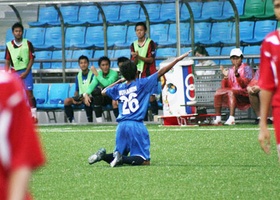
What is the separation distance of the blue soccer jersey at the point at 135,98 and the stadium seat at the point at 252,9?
13.6 meters

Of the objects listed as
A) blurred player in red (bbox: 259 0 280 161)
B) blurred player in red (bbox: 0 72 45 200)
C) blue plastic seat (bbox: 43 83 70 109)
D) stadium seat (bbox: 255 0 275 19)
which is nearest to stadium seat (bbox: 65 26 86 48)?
blue plastic seat (bbox: 43 83 70 109)

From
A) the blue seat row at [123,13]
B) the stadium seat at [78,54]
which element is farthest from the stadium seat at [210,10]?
the stadium seat at [78,54]

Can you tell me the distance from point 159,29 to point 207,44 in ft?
7.54

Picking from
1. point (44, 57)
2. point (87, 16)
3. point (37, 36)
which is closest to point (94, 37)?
point (87, 16)

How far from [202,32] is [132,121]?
11578 millimetres

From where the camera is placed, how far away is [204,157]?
12586 mm

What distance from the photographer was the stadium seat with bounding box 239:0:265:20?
25.0m

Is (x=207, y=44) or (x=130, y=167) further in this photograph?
(x=207, y=44)

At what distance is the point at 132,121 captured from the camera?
11648 mm

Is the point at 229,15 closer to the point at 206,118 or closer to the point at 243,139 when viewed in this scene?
the point at 206,118

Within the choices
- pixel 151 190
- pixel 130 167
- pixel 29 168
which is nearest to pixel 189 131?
pixel 130 167

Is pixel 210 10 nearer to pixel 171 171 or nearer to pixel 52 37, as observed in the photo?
pixel 52 37

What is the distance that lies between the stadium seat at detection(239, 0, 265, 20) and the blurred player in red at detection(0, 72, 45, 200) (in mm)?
22358

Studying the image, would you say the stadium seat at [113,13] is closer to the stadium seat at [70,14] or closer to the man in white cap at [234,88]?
the stadium seat at [70,14]
